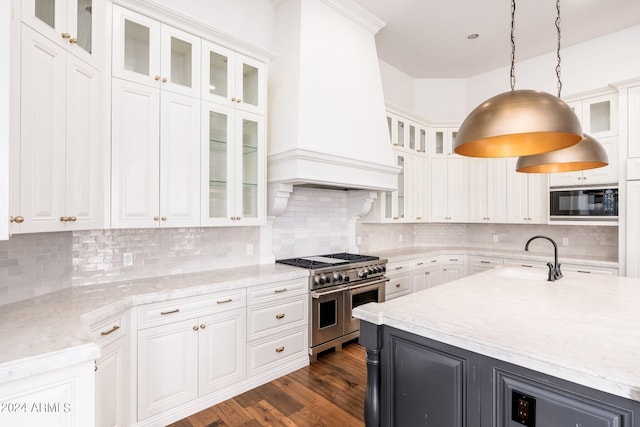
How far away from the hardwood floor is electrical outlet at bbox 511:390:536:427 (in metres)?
1.28

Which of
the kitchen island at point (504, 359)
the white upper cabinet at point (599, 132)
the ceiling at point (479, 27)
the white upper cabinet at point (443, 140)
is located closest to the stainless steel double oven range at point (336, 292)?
the kitchen island at point (504, 359)

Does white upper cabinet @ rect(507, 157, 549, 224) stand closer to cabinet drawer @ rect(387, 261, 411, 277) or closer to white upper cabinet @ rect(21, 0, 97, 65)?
cabinet drawer @ rect(387, 261, 411, 277)

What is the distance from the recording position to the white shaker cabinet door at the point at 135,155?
2260 millimetres

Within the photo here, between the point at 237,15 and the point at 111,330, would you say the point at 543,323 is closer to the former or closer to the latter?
the point at 111,330

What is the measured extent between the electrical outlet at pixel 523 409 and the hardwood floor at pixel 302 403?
4.21 ft

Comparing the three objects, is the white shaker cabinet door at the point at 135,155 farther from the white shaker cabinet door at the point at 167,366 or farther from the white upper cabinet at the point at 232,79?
the white shaker cabinet door at the point at 167,366

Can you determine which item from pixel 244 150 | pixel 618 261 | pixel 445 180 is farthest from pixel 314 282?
pixel 618 261

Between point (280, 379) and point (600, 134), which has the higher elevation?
point (600, 134)

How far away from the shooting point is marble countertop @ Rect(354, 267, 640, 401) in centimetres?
117

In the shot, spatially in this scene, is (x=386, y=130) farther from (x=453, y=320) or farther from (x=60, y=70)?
(x=60, y=70)

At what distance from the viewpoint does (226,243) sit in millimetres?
3223

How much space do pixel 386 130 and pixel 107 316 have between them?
11.0 feet

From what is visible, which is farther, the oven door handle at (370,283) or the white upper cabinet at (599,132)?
the white upper cabinet at (599,132)

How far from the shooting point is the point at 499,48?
452 centimetres
